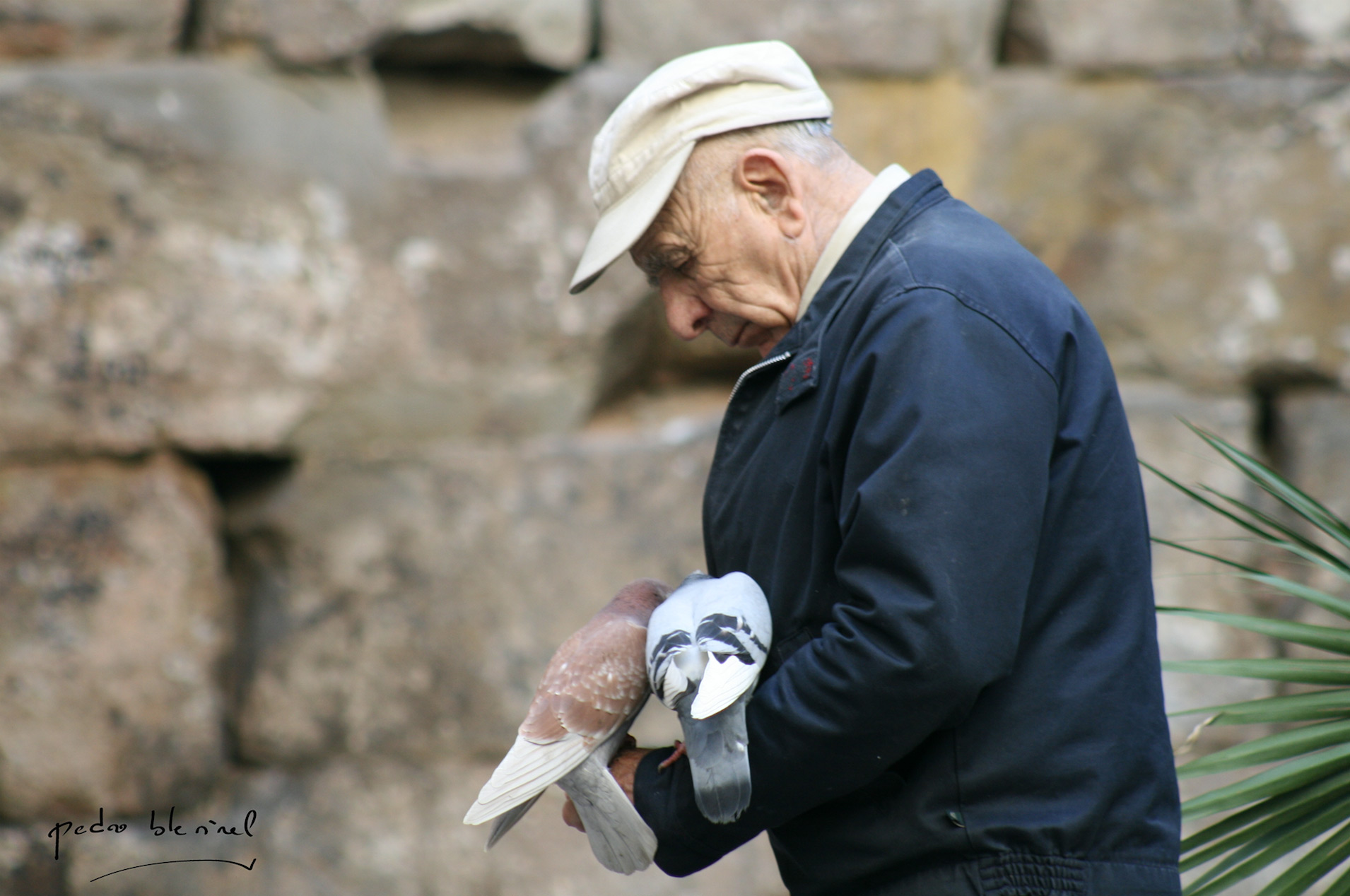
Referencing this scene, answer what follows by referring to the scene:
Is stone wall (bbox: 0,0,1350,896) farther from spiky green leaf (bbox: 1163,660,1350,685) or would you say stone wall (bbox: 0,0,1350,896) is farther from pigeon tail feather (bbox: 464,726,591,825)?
pigeon tail feather (bbox: 464,726,591,825)

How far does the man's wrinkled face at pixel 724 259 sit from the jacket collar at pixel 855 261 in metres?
0.08

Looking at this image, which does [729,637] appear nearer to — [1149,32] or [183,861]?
[183,861]

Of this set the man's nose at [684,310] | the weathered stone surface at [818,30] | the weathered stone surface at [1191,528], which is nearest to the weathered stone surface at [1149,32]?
the weathered stone surface at [818,30]

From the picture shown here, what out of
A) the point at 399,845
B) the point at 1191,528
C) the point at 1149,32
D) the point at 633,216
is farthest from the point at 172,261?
the point at 1191,528

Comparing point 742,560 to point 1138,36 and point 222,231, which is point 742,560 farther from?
point 1138,36

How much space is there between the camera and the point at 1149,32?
335 centimetres

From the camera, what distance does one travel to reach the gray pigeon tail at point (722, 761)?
1256 mm

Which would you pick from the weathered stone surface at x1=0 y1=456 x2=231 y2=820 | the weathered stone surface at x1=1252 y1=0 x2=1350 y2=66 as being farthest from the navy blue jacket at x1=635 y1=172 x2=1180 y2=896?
the weathered stone surface at x1=1252 y1=0 x2=1350 y2=66

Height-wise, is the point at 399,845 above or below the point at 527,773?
below

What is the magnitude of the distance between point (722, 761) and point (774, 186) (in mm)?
704

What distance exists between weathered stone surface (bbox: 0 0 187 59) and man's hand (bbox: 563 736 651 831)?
8.04ft

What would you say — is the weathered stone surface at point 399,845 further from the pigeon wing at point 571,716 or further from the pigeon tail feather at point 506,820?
the pigeon wing at point 571,716

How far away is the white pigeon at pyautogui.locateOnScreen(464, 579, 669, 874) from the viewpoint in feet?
4.55
